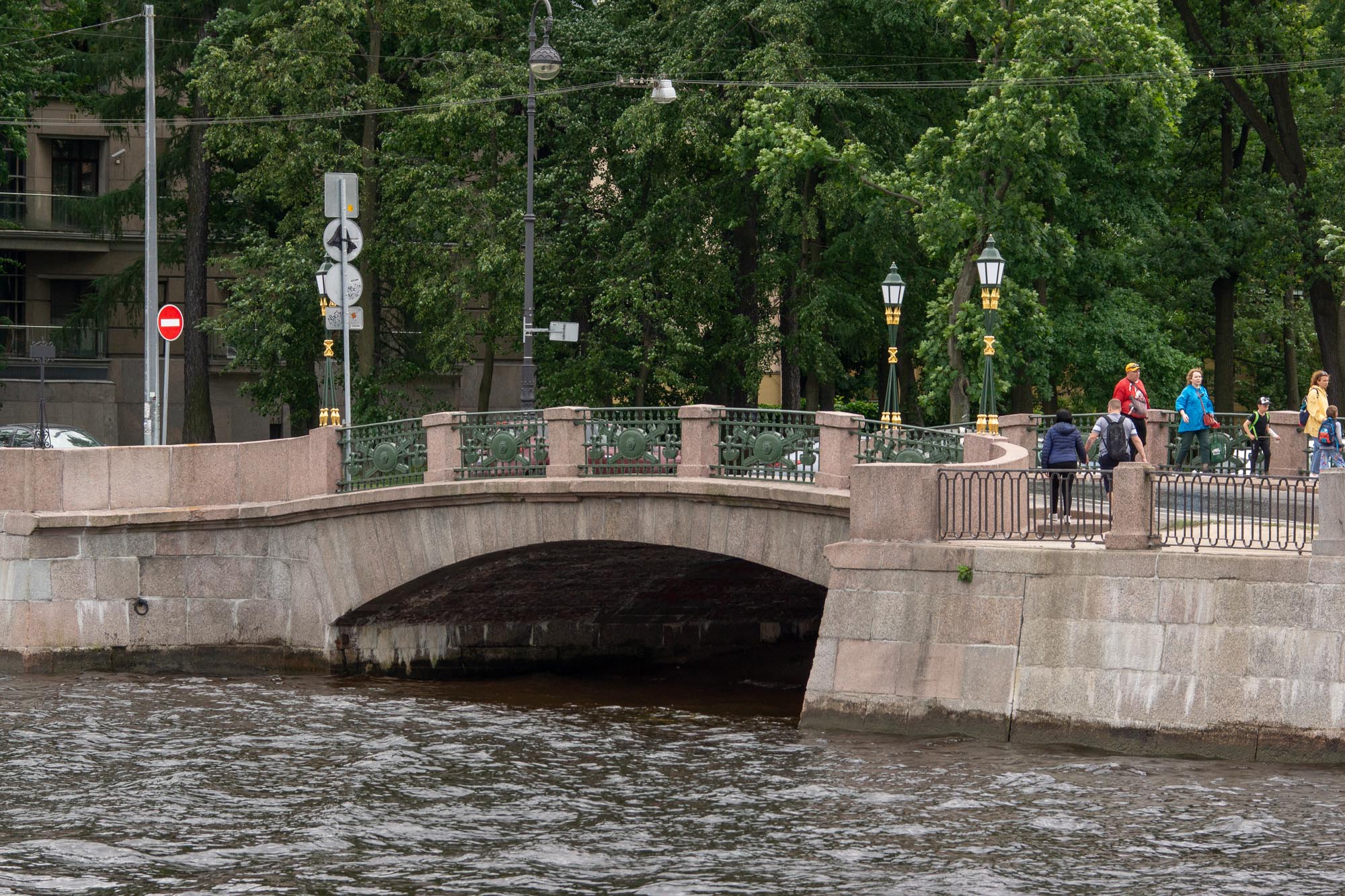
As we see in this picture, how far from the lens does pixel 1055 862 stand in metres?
12.5

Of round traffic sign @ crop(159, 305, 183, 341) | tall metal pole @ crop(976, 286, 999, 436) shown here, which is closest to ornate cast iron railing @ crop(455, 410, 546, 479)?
tall metal pole @ crop(976, 286, 999, 436)

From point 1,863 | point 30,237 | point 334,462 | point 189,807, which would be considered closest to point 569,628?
point 334,462

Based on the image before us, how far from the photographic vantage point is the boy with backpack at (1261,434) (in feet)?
69.1

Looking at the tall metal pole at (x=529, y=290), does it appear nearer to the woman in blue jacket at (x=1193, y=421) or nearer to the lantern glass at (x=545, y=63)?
the lantern glass at (x=545, y=63)

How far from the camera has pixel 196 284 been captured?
122ft

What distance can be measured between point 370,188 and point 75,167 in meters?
14.7

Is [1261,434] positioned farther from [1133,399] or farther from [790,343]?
[790,343]

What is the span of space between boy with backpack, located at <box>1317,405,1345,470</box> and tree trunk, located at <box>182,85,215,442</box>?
22.5 metres

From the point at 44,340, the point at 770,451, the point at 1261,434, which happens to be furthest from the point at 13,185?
the point at 1261,434

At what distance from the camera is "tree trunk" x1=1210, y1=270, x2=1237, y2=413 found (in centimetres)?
3591

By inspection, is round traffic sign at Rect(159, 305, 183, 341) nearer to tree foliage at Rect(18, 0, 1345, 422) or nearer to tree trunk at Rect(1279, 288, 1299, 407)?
tree foliage at Rect(18, 0, 1345, 422)

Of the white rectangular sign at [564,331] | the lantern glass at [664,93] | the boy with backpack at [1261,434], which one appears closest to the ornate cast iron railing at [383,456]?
the white rectangular sign at [564,331]

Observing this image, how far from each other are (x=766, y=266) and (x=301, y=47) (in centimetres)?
827

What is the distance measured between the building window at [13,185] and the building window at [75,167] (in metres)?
0.66
